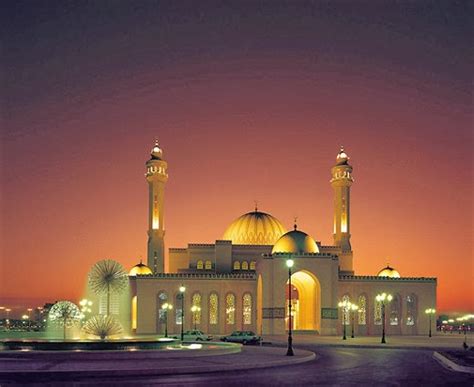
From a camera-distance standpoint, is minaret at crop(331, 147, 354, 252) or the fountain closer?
the fountain

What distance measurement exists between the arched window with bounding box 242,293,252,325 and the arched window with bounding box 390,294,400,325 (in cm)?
1281

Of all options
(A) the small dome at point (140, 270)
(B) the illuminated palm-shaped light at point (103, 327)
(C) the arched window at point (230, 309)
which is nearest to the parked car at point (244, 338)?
(B) the illuminated palm-shaped light at point (103, 327)

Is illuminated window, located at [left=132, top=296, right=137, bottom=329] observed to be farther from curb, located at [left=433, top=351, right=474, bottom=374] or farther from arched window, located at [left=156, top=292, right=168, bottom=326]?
curb, located at [left=433, top=351, right=474, bottom=374]

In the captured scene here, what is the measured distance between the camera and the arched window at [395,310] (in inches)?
2625

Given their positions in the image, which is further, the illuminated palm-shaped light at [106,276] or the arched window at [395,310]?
the arched window at [395,310]

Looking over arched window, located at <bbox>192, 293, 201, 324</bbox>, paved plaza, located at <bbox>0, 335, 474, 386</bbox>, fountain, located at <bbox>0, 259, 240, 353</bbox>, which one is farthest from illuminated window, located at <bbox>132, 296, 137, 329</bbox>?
paved plaza, located at <bbox>0, 335, 474, 386</bbox>

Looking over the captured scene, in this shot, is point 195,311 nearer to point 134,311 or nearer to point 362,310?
point 134,311

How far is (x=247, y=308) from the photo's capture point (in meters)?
67.2

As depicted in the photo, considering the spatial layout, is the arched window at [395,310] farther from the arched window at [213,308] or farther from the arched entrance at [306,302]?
the arched window at [213,308]

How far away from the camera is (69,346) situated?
94.4 feet

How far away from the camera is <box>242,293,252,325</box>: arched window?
6694 cm

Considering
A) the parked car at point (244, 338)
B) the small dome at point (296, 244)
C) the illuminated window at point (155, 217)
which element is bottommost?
the parked car at point (244, 338)

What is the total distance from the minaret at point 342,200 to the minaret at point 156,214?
56.4 feet

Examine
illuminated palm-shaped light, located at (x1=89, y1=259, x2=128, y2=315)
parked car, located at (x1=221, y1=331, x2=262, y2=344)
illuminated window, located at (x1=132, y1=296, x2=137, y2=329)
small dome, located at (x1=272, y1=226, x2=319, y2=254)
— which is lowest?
illuminated window, located at (x1=132, y1=296, x2=137, y2=329)
